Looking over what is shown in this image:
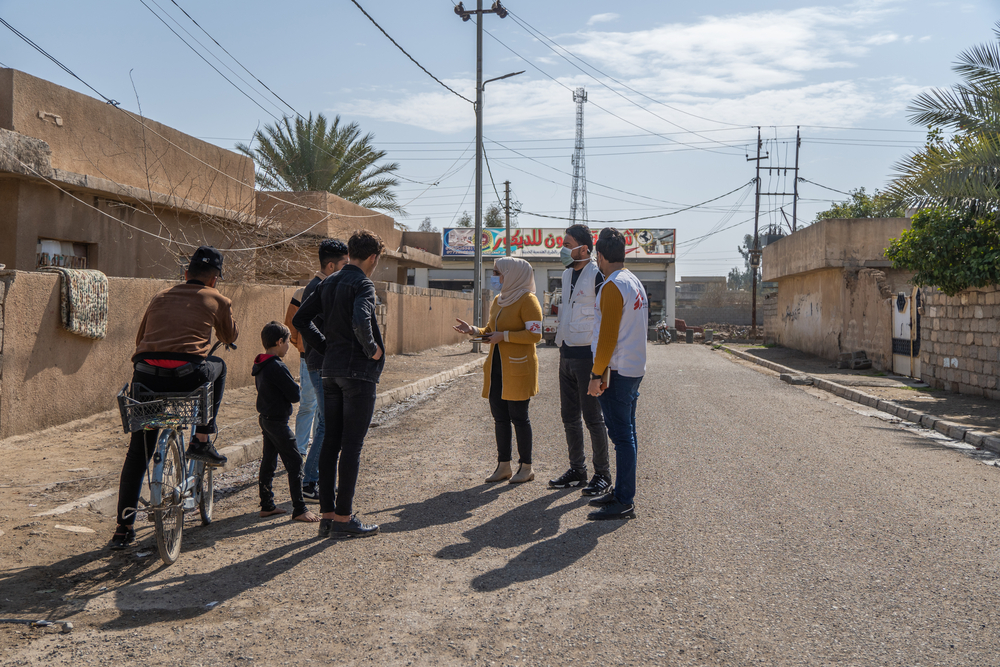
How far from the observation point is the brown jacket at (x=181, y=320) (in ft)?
15.2

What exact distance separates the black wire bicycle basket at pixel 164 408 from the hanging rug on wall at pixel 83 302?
424 cm

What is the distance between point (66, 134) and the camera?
11.8m

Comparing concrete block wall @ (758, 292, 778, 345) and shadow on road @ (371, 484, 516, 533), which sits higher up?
concrete block wall @ (758, 292, 778, 345)

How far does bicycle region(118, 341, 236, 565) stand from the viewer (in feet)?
14.2

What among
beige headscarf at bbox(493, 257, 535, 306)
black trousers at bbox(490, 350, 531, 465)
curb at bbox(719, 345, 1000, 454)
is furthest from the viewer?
curb at bbox(719, 345, 1000, 454)

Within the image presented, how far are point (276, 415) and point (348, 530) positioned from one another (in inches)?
39.3

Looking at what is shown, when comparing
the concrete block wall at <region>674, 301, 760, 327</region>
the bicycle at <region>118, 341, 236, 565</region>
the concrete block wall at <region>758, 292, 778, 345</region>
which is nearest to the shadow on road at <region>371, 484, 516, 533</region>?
the bicycle at <region>118, 341, 236, 565</region>

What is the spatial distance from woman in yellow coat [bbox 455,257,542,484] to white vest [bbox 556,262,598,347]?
0.75 feet

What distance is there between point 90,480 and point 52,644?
3283 millimetres

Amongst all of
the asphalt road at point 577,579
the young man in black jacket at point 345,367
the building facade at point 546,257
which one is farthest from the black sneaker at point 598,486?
the building facade at point 546,257

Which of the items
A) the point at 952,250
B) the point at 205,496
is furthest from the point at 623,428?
the point at 952,250

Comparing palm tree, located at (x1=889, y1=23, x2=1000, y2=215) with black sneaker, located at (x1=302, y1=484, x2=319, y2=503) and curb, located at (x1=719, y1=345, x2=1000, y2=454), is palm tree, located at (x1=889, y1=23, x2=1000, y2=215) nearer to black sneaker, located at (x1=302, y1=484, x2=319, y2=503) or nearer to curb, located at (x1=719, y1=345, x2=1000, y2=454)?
curb, located at (x1=719, y1=345, x2=1000, y2=454)

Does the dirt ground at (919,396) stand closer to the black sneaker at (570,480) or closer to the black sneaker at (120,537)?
the black sneaker at (570,480)

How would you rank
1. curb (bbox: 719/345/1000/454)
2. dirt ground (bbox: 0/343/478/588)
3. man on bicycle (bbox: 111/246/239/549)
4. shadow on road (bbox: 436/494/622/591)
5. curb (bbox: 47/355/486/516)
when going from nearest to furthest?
shadow on road (bbox: 436/494/622/591) → man on bicycle (bbox: 111/246/239/549) → dirt ground (bbox: 0/343/478/588) → curb (bbox: 47/355/486/516) → curb (bbox: 719/345/1000/454)
